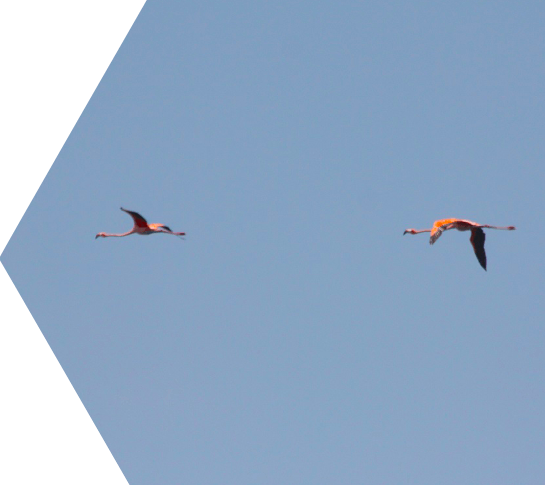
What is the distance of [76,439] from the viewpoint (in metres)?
1.68

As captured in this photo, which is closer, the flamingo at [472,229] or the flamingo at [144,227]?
the flamingo at [472,229]

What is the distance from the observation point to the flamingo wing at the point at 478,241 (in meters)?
18.2

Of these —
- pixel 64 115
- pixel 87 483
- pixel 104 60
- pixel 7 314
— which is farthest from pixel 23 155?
pixel 87 483

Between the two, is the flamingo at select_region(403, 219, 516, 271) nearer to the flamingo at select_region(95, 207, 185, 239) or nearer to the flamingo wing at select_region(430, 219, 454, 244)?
the flamingo wing at select_region(430, 219, 454, 244)

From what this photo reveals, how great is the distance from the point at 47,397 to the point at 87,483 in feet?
0.76

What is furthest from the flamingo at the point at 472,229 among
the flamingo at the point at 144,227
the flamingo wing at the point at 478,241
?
the flamingo at the point at 144,227

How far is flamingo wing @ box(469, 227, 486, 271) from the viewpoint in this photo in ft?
59.6

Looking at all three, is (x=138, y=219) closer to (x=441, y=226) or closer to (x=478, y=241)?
(x=441, y=226)

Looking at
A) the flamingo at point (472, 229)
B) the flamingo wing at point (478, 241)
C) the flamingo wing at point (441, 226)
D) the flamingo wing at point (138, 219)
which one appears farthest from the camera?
the flamingo wing at point (138, 219)

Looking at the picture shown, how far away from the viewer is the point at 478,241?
18.2 metres

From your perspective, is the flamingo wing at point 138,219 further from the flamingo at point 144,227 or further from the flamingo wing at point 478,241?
the flamingo wing at point 478,241

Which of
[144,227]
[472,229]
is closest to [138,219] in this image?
[144,227]

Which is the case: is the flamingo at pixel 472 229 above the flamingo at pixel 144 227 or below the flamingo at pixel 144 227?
above

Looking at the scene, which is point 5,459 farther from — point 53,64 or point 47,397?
point 53,64
